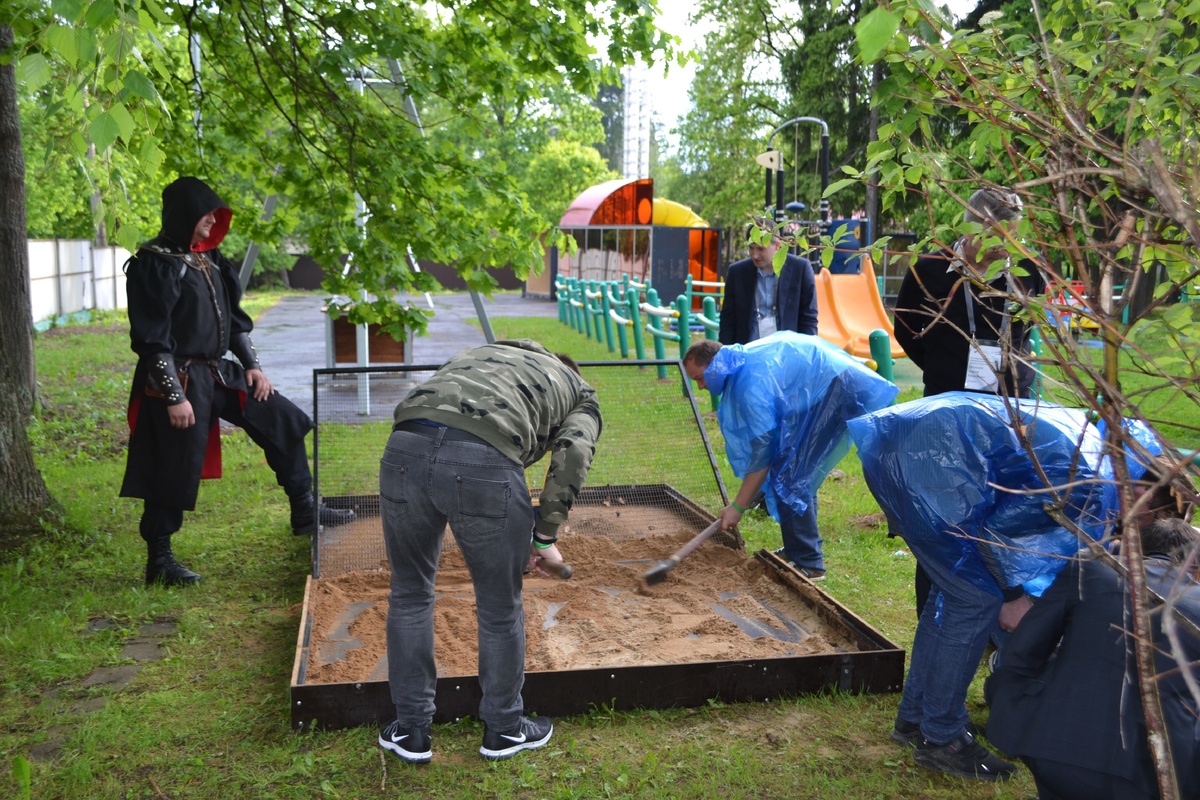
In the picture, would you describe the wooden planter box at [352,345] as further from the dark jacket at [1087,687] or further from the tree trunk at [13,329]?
the dark jacket at [1087,687]

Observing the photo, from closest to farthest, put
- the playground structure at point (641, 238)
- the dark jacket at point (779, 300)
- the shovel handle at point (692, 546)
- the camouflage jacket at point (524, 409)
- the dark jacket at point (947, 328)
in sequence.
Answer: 1. the camouflage jacket at point (524, 409)
2. the dark jacket at point (947, 328)
3. the shovel handle at point (692, 546)
4. the dark jacket at point (779, 300)
5. the playground structure at point (641, 238)

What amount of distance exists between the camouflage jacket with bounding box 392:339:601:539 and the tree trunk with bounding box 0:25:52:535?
2778 millimetres

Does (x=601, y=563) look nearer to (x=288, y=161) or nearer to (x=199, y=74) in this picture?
(x=288, y=161)

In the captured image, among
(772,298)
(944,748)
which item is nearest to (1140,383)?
(772,298)

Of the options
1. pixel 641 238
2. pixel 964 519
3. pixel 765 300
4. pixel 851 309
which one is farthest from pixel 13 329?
pixel 641 238

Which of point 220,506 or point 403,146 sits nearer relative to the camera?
point 403,146

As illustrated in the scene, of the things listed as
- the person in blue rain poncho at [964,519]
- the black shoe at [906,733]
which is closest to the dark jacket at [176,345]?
the person in blue rain poncho at [964,519]

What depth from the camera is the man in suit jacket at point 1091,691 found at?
7.35 feet

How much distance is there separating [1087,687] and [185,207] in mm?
4097

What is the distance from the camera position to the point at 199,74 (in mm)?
5699

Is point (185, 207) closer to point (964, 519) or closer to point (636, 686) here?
point (636, 686)

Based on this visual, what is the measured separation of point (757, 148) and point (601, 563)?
94.0 feet

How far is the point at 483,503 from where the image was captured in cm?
293

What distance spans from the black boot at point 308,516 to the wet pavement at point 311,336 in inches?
48.8
